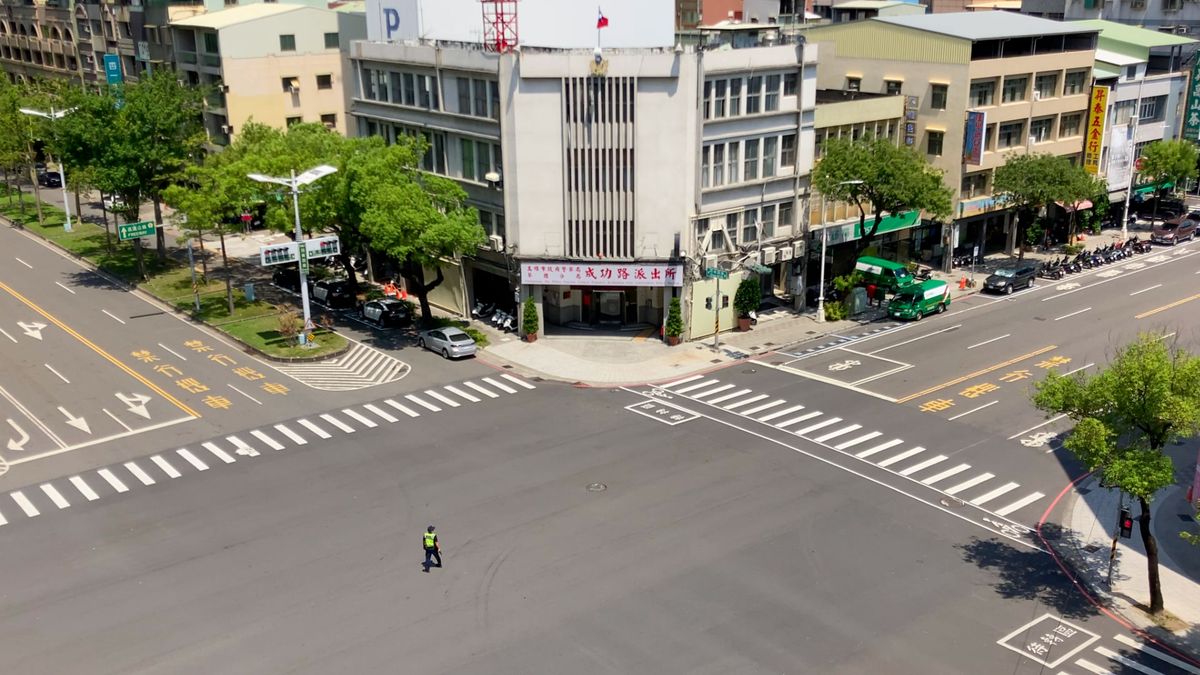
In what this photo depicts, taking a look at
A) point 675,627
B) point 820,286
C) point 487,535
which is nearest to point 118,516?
point 487,535

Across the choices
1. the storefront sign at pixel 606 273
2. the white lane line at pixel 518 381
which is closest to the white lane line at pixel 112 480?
the white lane line at pixel 518 381

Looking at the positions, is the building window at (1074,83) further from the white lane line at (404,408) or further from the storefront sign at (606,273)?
the white lane line at (404,408)

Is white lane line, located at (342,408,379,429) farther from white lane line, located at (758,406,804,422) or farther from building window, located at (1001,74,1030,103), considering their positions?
building window, located at (1001,74,1030,103)

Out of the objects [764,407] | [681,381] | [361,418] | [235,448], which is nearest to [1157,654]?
[764,407]

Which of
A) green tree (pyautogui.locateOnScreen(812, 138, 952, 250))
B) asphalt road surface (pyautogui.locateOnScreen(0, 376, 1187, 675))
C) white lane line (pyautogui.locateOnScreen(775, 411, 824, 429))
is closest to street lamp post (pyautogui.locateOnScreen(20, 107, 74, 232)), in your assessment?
asphalt road surface (pyautogui.locateOnScreen(0, 376, 1187, 675))

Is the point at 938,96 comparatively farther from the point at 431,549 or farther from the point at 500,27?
the point at 431,549

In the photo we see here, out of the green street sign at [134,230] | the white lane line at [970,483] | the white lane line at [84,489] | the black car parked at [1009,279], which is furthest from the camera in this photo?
the black car parked at [1009,279]
